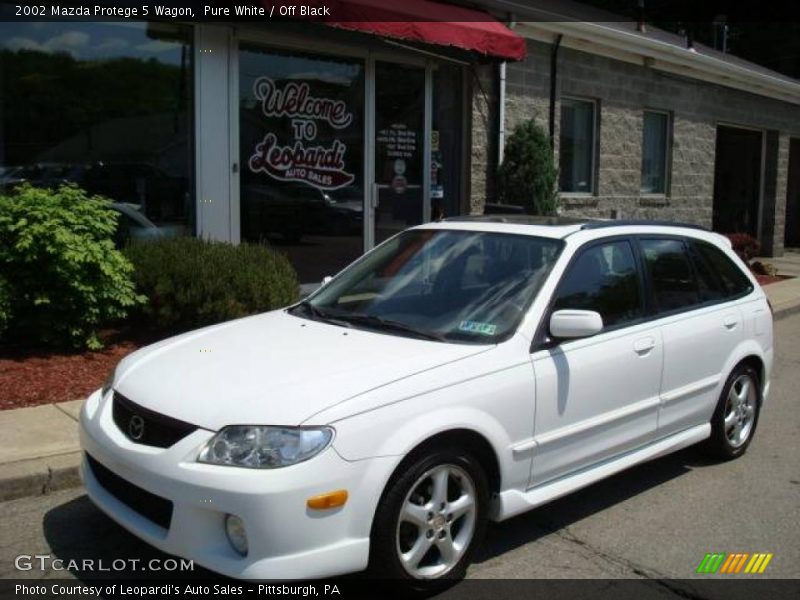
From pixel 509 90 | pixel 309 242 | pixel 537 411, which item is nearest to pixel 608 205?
pixel 509 90

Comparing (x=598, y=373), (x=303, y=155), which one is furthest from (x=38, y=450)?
(x=303, y=155)

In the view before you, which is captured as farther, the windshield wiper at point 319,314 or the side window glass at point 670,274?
the side window glass at point 670,274

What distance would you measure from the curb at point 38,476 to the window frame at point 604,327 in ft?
8.82

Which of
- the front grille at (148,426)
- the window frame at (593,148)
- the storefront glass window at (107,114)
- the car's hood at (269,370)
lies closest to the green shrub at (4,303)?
the storefront glass window at (107,114)

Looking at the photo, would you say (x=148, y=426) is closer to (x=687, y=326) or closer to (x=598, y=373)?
(x=598, y=373)

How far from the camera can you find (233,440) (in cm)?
322

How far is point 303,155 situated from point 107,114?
233cm

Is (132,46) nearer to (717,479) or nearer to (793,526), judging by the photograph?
(717,479)

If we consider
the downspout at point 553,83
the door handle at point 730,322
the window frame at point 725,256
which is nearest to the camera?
the door handle at point 730,322

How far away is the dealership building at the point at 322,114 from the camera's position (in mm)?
8109

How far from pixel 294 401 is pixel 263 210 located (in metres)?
6.48

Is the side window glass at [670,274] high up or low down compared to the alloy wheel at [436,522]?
up

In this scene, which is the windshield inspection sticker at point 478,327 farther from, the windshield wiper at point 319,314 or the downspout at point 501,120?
the downspout at point 501,120

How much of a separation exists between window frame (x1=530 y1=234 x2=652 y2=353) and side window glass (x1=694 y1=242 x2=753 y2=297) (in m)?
0.81
